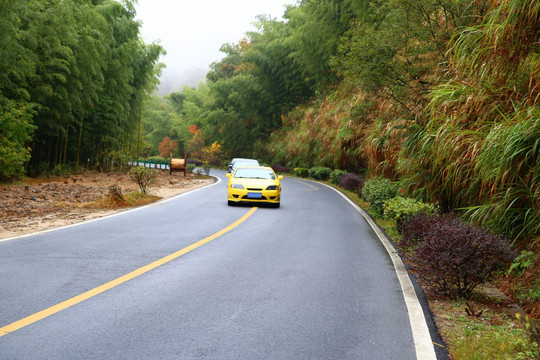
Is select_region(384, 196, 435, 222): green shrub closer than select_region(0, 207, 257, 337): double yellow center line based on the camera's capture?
No

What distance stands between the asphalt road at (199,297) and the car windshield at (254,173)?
599cm

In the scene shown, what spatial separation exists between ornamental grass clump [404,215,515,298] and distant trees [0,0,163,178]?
14762 millimetres

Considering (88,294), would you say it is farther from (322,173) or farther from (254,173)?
(322,173)

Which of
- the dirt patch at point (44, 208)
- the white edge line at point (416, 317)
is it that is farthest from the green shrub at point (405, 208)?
the dirt patch at point (44, 208)

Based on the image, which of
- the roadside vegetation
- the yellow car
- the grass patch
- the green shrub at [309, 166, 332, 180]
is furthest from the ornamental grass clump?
the green shrub at [309, 166, 332, 180]

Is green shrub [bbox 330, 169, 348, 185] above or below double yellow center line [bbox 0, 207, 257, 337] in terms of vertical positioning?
above

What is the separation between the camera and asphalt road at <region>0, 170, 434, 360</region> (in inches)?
138

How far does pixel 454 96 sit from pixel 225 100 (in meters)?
45.6

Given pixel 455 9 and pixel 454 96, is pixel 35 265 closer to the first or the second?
pixel 454 96

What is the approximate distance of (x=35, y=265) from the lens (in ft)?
19.0

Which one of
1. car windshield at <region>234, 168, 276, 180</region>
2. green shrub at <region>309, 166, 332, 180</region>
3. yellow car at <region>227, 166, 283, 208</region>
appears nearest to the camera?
yellow car at <region>227, 166, 283, 208</region>

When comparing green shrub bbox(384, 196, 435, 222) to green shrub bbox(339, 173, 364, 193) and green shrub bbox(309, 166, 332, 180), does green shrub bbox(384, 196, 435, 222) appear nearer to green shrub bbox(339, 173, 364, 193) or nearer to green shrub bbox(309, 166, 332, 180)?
green shrub bbox(339, 173, 364, 193)

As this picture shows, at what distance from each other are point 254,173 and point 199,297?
10.6 metres

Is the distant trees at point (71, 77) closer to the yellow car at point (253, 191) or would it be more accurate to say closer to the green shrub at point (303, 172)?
the yellow car at point (253, 191)
